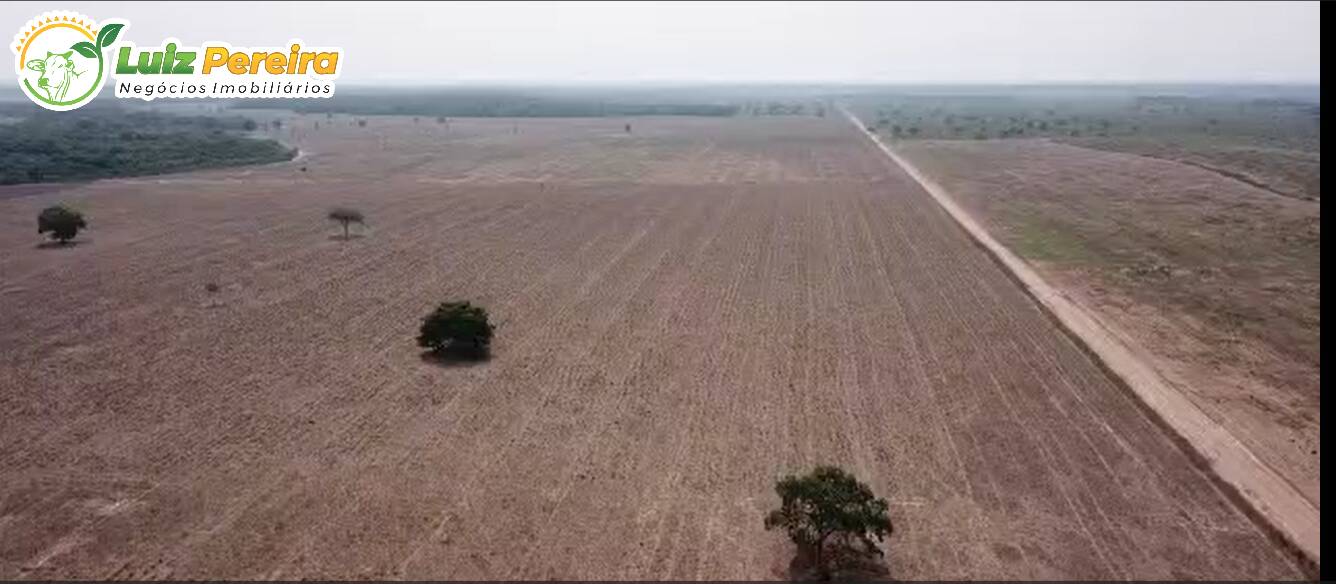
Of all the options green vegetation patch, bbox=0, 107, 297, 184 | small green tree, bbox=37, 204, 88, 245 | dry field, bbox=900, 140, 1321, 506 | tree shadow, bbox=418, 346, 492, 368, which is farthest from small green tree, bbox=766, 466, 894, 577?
green vegetation patch, bbox=0, 107, 297, 184

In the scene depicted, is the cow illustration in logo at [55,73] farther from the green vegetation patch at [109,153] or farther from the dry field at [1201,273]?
the dry field at [1201,273]

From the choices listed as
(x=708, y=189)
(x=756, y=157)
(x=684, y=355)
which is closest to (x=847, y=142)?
(x=756, y=157)

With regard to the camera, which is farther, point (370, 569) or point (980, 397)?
point (980, 397)

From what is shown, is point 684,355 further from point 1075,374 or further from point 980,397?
point 1075,374

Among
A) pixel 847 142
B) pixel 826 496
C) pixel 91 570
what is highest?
pixel 847 142

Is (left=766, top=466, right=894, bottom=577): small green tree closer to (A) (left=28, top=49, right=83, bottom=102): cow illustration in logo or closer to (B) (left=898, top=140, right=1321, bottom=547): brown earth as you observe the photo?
(B) (left=898, top=140, right=1321, bottom=547): brown earth

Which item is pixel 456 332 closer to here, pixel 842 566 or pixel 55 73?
pixel 842 566
